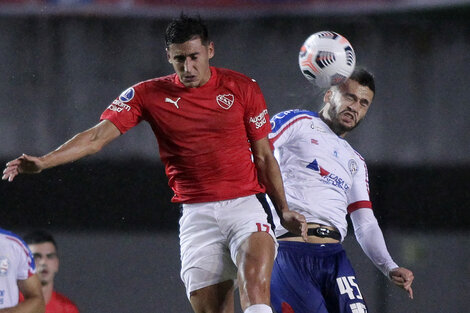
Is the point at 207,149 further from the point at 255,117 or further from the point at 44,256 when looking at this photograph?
the point at 44,256

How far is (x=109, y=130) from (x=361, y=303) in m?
1.53

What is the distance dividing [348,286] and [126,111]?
1437mm

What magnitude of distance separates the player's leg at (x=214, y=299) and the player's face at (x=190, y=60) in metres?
0.93

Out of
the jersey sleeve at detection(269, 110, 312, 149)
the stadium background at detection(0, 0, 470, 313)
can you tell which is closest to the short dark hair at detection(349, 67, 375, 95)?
the jersey sleeve at detection(269, 110, 312, 149)

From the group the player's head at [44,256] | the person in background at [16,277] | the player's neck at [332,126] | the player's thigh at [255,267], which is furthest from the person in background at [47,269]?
the player's thigh at [255,267]

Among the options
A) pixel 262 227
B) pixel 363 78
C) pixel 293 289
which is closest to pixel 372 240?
A: pixel 293 289

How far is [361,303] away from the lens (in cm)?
414

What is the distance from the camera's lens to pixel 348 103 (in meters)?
4.60

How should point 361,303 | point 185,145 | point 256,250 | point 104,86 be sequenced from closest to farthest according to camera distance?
point 256,250
point 185,145
point 361,303
point 104,86

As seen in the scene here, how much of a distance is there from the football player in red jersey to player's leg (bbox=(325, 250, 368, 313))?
0.61 m

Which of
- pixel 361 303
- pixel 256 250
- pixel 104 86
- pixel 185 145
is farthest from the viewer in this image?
pixel 104 86

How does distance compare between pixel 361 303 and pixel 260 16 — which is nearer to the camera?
pixel 361 303

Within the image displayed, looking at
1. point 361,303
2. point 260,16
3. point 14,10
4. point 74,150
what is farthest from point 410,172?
point 74,150

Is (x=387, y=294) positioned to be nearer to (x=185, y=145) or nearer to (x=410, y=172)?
(x=410, y=172)
